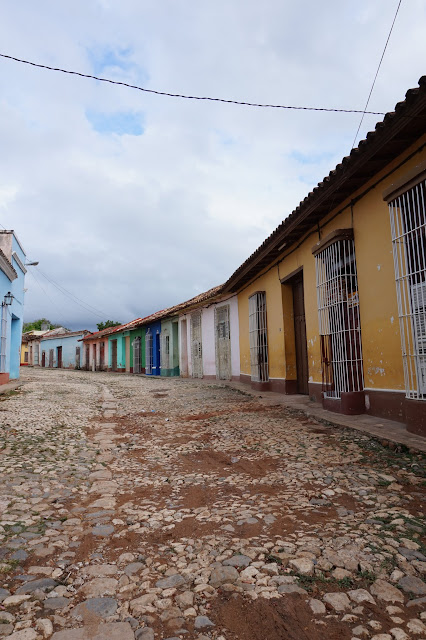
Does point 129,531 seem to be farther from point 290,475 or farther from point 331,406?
point 331,406

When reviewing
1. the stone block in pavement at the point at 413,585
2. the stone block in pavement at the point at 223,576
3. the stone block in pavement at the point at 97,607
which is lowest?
the stone block in pavement at the point at 413,585

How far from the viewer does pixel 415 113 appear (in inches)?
156

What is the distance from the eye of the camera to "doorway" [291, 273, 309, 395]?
8.75 meters

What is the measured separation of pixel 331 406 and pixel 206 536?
171 inches

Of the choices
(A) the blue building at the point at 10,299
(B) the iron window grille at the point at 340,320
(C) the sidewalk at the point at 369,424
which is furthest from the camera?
(A) the blue building at the point at 10,299

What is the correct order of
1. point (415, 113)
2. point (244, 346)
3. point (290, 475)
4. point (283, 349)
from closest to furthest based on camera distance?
point (290, 475) < point (415, 113) < point (283, 349) < point (244, 346)

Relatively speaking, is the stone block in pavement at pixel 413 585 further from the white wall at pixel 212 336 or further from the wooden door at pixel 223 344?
the wooden door at pixel 223 344

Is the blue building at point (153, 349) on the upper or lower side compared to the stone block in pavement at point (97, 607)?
upper

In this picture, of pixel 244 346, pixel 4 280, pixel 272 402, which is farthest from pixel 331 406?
Result: pixel 4 280

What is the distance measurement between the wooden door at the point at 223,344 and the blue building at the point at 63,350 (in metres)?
21.6

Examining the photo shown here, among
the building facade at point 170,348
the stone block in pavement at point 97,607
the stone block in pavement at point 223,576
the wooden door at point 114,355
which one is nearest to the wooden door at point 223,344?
the building facade at point 170,348

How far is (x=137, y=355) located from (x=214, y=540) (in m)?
21.6

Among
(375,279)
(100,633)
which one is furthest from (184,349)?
(100,633)

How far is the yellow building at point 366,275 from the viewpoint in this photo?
14.3 ft
